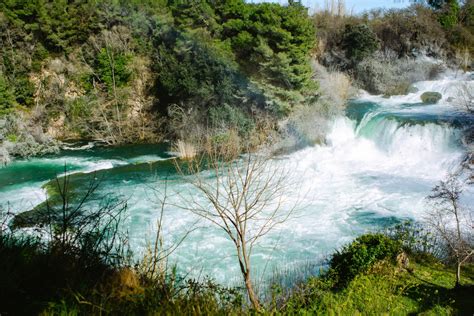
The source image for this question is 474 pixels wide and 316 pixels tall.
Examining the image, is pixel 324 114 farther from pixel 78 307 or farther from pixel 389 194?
pixel 78 307

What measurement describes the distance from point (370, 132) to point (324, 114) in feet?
7.53

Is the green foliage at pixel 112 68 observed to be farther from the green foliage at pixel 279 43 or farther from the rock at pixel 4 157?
the green foliage at pixel 279 43

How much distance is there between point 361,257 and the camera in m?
6.91

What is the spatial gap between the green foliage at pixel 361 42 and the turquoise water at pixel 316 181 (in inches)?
183

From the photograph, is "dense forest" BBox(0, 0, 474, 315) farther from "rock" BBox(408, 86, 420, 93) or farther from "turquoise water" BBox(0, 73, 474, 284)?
"rock" BBox(408, 86, 420, 93)

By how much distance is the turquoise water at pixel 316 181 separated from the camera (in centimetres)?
877

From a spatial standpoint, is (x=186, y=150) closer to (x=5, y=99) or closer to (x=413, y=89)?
(x=5, y=99)

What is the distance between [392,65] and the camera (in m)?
22.7

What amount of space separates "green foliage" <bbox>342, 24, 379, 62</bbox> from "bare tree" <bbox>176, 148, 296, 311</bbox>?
14162 mm

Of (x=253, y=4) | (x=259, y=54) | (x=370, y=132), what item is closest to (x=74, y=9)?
(x=253, y=4)

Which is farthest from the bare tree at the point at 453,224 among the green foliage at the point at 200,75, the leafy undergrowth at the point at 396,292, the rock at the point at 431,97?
the green foliage at the point at 200,75

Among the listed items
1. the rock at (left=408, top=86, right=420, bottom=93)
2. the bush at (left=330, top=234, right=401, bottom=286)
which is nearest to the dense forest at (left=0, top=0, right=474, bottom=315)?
the bush at (left=330, top=234, right=401, bottom=286)

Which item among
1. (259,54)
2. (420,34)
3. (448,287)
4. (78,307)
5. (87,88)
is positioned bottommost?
(448,287)

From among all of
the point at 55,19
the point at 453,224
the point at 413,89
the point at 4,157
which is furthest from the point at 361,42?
the point at 4,157
